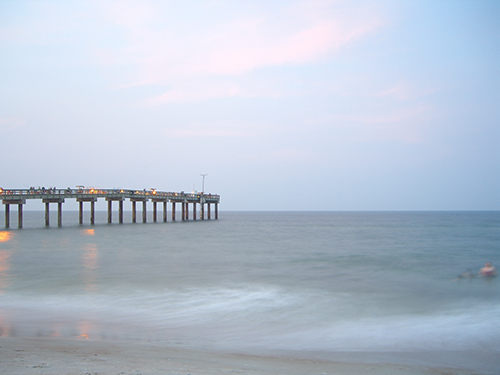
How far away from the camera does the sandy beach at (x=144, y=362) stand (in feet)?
22.0

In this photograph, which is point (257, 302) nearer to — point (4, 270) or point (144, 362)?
point (144, 362)

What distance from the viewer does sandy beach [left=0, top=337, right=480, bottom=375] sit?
264 inches

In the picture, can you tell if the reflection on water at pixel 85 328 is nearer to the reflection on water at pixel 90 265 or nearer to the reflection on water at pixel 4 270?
the reflection on water at pixel 90 265

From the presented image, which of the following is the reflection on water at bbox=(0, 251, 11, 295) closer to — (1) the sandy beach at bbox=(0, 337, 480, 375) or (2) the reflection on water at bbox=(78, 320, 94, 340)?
(2) the reflection on water at bbox=(78, 320, 94, 340)

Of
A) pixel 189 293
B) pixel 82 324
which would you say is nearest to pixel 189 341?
pixel 82 324

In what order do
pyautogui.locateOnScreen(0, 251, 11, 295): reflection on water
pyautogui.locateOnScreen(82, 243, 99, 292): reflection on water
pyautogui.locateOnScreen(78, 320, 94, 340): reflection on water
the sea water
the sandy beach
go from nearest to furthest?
the sandy beach
pyautogui.locateOnScreen(78, 320, 94, 340): reflection on water
the sea water
pyautogui.locateOnScreen(0, 251, 11, 295): reflection on water
pyautogui.locateOnScreen(82, 243, 99, 292): reflection on water

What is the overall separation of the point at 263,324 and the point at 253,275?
31.8 ft

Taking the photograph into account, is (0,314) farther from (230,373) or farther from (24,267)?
(24,267)

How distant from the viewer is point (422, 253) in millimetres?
33281

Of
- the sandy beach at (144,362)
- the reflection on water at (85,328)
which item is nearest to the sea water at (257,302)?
the reflection on water at (85,328)

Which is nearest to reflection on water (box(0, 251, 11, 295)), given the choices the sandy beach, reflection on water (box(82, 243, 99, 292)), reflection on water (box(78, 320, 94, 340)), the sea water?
the sea water

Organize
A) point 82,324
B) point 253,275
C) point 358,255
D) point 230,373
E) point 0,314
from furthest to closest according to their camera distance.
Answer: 1. point 358,255
2. point 253,275
3. point 0,314
4. point 82,324
5. point 230,373

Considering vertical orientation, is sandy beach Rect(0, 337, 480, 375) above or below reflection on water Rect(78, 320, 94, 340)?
above

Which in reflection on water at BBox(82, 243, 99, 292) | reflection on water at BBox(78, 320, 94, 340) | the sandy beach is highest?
the sandy beach
